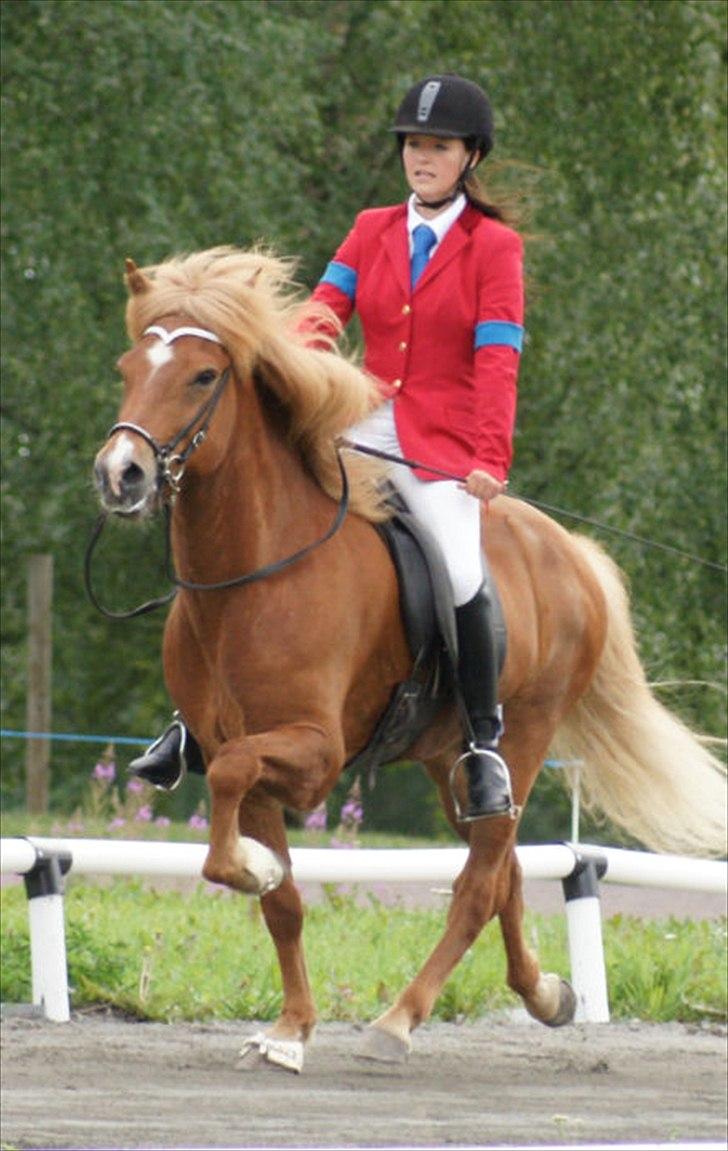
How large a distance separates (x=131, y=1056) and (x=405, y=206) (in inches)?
108

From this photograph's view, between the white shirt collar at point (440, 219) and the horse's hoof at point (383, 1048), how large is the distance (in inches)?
94.1

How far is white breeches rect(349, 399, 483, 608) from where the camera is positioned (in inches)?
334

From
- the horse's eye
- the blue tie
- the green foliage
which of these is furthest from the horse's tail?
the green foliage

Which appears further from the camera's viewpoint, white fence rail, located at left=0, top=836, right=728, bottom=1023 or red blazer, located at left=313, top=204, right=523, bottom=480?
white fence rail, located at left=0, top=836, right=728, bottom=1023

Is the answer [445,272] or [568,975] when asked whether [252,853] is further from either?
[568,975]

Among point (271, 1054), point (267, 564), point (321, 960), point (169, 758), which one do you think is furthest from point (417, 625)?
point (321, 960)

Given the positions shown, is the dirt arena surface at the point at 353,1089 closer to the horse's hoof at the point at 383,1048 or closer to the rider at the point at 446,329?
the horse's hoof at the point at 383,1048

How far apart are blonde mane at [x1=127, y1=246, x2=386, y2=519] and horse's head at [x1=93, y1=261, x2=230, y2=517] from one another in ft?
0.17

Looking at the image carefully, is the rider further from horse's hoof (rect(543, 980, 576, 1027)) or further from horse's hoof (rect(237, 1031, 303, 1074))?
horse's hoof (rect(543, 980, 576, 1027))

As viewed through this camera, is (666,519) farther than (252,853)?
Yes

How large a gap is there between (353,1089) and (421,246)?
99.8 inches

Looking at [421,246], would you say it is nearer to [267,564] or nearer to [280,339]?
[280,339]

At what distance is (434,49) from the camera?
24.9 metres

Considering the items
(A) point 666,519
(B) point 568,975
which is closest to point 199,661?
(B) point 568,975
